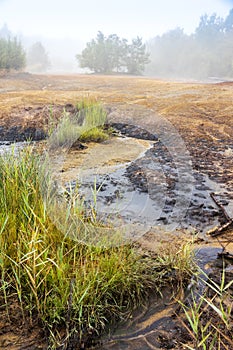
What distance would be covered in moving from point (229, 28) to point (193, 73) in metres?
3.51

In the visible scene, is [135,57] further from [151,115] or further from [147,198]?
[147,198]

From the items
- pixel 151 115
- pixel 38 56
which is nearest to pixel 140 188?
pixel 151 115

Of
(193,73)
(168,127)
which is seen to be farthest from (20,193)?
(193,73)

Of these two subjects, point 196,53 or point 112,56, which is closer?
point 112,56

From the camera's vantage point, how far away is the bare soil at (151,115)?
1.71m

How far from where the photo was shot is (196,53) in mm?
23266

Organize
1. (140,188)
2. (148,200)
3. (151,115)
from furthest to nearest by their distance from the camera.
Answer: (151,115), (140,188), (148,200)

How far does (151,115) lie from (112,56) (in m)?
10.9

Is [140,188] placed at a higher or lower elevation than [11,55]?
lower

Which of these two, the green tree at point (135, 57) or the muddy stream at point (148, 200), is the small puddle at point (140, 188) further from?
the green tree at point (135, 57)

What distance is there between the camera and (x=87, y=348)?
1.56 metres

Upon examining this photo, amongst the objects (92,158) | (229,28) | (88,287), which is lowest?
(92,158)

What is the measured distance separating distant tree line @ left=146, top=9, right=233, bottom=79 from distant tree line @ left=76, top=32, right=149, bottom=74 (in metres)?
3.15

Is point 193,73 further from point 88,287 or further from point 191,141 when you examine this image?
point 88,287
